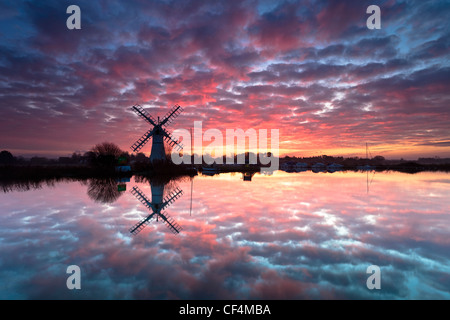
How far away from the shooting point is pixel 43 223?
12.5 m

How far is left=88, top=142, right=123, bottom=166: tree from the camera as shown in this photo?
51.1 m

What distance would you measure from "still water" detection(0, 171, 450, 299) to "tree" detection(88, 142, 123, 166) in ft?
124

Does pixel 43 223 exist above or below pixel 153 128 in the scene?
below

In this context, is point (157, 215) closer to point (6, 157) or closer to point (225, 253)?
point (225, 253)

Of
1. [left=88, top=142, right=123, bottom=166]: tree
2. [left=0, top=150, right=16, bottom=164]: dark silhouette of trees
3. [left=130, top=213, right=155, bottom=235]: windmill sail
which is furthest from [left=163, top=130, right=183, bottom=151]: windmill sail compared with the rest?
[left=0, top=150, right=16, bottom=164]: dark silhouette of trees

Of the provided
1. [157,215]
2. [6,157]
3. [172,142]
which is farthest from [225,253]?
[6,157]

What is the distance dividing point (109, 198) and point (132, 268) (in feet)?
48.9

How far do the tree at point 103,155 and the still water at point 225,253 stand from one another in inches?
1484

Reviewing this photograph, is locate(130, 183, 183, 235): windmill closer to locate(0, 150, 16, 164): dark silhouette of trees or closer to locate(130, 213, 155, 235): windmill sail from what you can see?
locate(130, 213, 155, 235): windmill sail

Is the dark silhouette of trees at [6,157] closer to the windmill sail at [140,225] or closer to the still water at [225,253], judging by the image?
the still water at [225,253]
